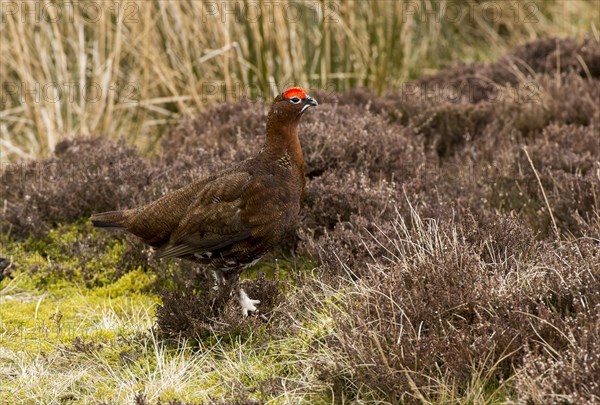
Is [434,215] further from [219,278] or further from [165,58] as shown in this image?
[165,58]

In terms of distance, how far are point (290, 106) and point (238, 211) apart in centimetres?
60

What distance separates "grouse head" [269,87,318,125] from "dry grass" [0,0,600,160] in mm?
3250

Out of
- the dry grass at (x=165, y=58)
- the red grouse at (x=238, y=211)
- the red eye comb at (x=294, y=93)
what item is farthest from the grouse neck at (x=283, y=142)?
the dry grass at (x=165, y=58)

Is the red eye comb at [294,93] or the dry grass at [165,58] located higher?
the red eye comb at [294,93]

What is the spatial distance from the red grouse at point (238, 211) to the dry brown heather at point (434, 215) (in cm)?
27

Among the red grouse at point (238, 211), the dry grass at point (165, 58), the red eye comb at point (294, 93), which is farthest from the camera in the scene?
the dry grass at point (165, 58)

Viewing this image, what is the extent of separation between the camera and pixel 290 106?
4082 mm

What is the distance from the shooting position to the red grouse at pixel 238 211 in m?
3.95

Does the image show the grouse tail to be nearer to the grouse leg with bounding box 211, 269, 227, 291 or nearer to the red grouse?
the red grouse

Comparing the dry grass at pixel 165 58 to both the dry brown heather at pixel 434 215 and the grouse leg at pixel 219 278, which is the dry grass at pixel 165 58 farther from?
the grouse leg at pixel 219 278

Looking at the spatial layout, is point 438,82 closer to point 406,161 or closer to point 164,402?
point 406,161

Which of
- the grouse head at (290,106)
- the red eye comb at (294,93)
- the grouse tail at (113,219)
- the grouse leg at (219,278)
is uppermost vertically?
the red eye comb at (294,93)

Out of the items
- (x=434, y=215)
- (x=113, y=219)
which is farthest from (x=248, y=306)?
(x=434, y=215)

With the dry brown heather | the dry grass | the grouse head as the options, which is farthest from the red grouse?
the dry grass
